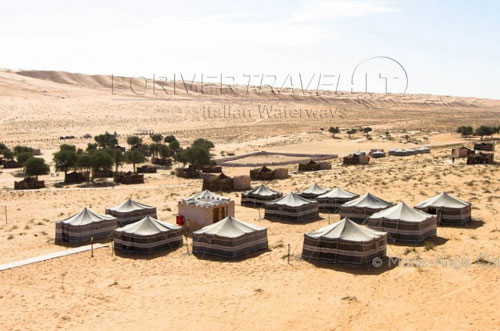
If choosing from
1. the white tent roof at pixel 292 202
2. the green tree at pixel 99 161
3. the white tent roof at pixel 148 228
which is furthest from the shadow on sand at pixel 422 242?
the green tree at pixel 99 161

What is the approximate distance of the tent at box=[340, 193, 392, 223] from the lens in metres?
28.9

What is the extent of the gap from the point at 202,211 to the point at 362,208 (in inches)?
295

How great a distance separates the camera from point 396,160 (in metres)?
58.0

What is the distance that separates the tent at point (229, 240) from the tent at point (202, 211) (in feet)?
11.3

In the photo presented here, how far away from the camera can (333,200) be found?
3281cm

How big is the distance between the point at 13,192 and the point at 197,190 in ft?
42.5

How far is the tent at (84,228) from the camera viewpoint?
26.5 metres

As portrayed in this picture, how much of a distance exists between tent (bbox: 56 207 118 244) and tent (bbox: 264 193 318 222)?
7975 millimetres

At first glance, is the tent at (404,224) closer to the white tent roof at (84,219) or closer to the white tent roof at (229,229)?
the white tent roof at (229,229)

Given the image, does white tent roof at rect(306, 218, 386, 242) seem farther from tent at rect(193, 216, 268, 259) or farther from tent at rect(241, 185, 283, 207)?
tent at rect(241, 185, 283, 207)

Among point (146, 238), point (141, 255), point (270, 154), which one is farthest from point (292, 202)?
point (270, 154)

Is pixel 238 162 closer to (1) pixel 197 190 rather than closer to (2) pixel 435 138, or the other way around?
(1) pixel 197 190

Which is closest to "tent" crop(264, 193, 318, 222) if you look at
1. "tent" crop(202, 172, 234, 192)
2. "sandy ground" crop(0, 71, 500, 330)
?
"sandy ground" crop(0, 71, 500, 330)

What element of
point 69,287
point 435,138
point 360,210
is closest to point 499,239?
point 360,210
